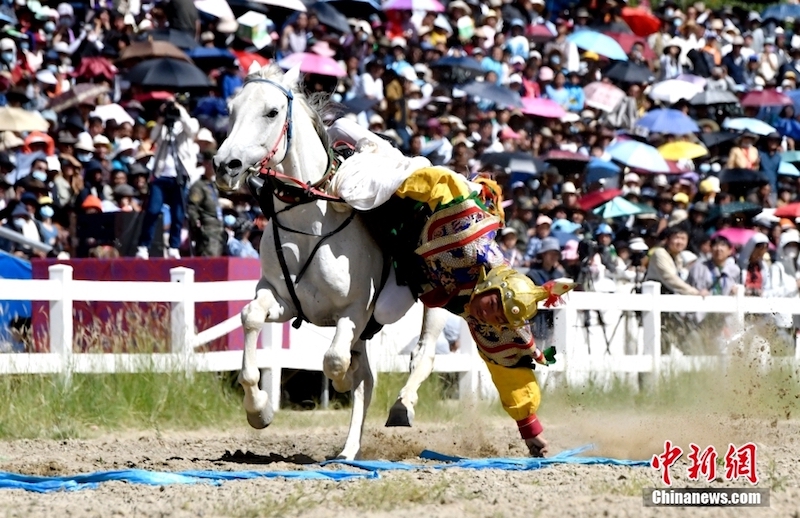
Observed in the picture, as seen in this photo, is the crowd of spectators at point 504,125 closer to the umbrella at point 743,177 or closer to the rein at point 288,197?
the umbrella at point 743,177

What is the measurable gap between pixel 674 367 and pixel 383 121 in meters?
5.80

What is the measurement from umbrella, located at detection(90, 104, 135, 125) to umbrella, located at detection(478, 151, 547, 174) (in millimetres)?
4411

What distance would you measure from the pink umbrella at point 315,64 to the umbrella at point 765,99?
694 centimetres

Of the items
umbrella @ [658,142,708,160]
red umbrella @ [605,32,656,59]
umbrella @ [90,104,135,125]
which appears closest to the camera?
umbrella @ [90,104,135,125]

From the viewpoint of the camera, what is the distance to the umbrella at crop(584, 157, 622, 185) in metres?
19.0

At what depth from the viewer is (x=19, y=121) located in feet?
54.1

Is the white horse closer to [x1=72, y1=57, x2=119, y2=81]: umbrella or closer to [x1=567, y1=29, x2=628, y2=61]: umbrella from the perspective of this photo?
[x1=72, y1=57, x2=119, y2=81]: umbrella

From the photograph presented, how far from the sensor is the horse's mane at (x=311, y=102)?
8.66 meters

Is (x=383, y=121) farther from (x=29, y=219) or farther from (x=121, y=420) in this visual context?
(x=121, y=420)

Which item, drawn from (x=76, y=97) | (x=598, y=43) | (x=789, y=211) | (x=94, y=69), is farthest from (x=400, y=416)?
(x=598, y=43)

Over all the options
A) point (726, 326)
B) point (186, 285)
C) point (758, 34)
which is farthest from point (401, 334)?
point (758, 34)

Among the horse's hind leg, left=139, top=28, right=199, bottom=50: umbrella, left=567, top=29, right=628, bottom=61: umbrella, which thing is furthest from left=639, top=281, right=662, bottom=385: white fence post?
left=567, top=29, right=628, bottom=61: umbrella

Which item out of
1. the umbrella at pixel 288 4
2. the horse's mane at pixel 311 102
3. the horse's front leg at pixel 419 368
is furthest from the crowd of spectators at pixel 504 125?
the horse's mane at pixel 311 102

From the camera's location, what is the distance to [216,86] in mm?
17641
